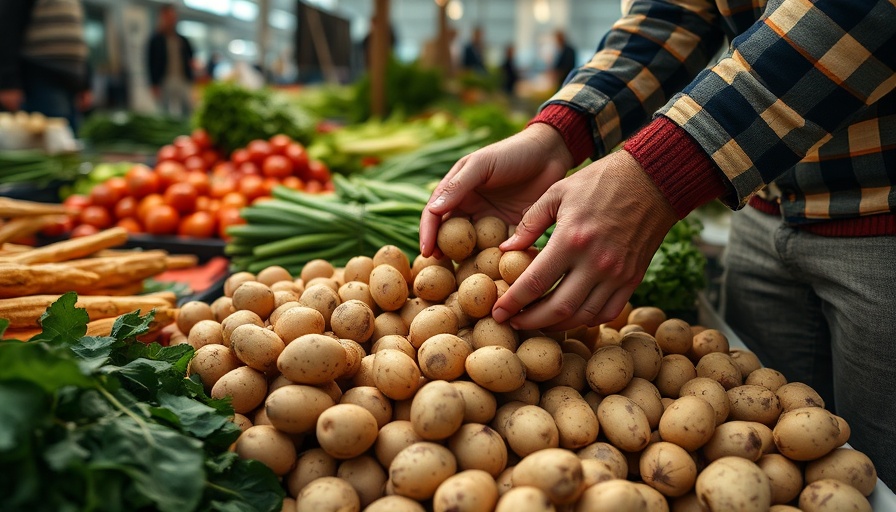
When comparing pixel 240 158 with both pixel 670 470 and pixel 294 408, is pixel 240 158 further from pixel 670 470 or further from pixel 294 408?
pixel 670 470

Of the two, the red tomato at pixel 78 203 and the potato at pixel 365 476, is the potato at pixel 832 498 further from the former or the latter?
the red tomato at pixel 78 203

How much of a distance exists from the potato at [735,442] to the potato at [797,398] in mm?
169

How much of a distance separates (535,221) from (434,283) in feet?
0.99

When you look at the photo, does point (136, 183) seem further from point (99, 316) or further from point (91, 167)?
point (99, 316)

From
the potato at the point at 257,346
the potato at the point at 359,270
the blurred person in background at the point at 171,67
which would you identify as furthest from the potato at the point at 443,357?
the blurred person in background at the point at 171,67

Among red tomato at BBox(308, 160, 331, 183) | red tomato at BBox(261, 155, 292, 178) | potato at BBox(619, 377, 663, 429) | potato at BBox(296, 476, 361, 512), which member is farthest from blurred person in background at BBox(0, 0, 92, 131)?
potato at BBox(619, 377, 663, 429)

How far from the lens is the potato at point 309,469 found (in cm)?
119

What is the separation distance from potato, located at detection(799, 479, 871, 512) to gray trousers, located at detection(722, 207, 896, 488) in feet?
1.67

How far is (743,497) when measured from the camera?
3.44 feet

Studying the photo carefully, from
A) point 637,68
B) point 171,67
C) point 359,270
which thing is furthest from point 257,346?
point 171,67

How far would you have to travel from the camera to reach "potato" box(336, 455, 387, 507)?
1.16 meters

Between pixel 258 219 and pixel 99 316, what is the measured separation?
883 mm

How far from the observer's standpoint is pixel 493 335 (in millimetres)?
1365

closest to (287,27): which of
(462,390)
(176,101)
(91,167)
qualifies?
(176,101)
